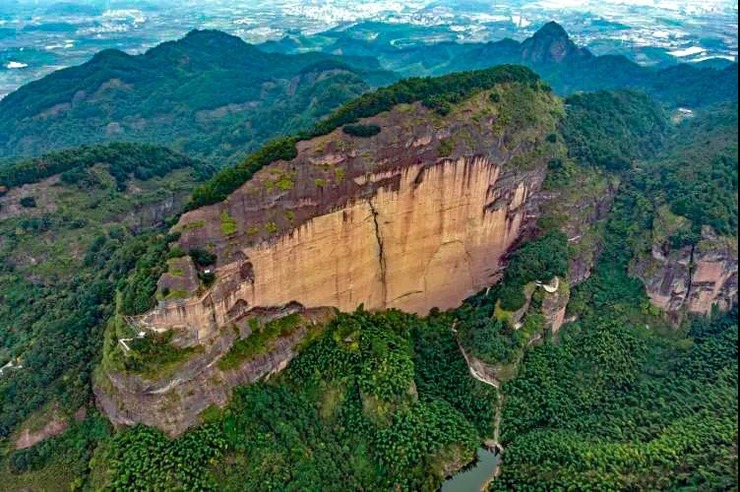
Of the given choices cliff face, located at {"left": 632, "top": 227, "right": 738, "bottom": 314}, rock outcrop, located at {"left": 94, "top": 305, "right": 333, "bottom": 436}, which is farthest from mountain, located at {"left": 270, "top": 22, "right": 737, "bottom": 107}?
rock outcrop, located at {"left": 94, "top": 305, "right": 333, "bottom": 436}

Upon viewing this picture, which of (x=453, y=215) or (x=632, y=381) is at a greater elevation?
(x=453, y=215)

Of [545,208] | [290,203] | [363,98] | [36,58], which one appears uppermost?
[363,98]

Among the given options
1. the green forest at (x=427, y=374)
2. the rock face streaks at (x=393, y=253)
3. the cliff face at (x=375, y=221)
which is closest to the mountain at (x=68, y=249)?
the green forest at (x=427, y=374)

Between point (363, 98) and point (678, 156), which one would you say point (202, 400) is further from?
point (678, 156)

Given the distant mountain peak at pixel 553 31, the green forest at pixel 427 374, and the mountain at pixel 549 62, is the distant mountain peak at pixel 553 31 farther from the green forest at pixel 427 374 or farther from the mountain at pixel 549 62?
the green forest at pixel 427 374

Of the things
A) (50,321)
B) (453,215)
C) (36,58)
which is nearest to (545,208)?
(453,215)

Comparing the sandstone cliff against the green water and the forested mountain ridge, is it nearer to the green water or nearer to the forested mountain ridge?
the green water
